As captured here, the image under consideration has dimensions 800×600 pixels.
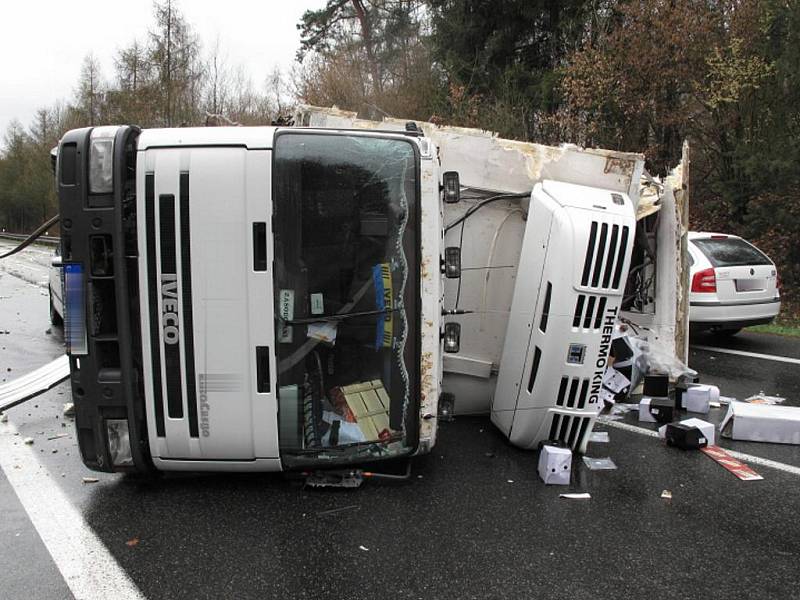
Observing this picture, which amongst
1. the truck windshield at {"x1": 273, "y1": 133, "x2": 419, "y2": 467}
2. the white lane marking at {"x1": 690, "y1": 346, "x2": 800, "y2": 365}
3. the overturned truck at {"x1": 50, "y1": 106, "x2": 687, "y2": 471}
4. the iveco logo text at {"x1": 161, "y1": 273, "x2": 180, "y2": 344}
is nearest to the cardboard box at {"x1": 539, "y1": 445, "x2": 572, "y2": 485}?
the overturned truck at {"x1": 50, "y1": 106, "x2": 687, "y2": 471}

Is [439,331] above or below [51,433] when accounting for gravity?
above

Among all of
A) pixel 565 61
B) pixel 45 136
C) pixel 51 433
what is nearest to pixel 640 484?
pixel 51 433

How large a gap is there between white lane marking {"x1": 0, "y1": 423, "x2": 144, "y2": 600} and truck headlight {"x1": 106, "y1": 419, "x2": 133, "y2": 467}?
1.21ft

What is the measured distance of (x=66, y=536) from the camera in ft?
10.9

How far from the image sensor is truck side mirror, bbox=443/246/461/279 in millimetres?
3867

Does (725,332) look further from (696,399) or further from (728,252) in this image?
(696,399)

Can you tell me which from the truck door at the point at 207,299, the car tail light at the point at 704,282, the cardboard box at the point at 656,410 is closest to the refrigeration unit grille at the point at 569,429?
the cardboard box at the point at 656,410

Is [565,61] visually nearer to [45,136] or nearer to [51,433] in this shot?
[51,433]

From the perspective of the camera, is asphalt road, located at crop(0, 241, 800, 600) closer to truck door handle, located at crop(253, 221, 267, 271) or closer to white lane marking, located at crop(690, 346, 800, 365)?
truck door handle, located at crop(253, 221, 267, 271)

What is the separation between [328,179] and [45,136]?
1918 inches

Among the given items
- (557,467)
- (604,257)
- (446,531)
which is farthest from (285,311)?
(604,257)

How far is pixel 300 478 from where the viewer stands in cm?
397

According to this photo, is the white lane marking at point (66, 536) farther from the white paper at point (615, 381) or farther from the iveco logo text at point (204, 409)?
the white paper at point (615, 381)

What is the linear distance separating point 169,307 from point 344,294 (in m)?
0.95
